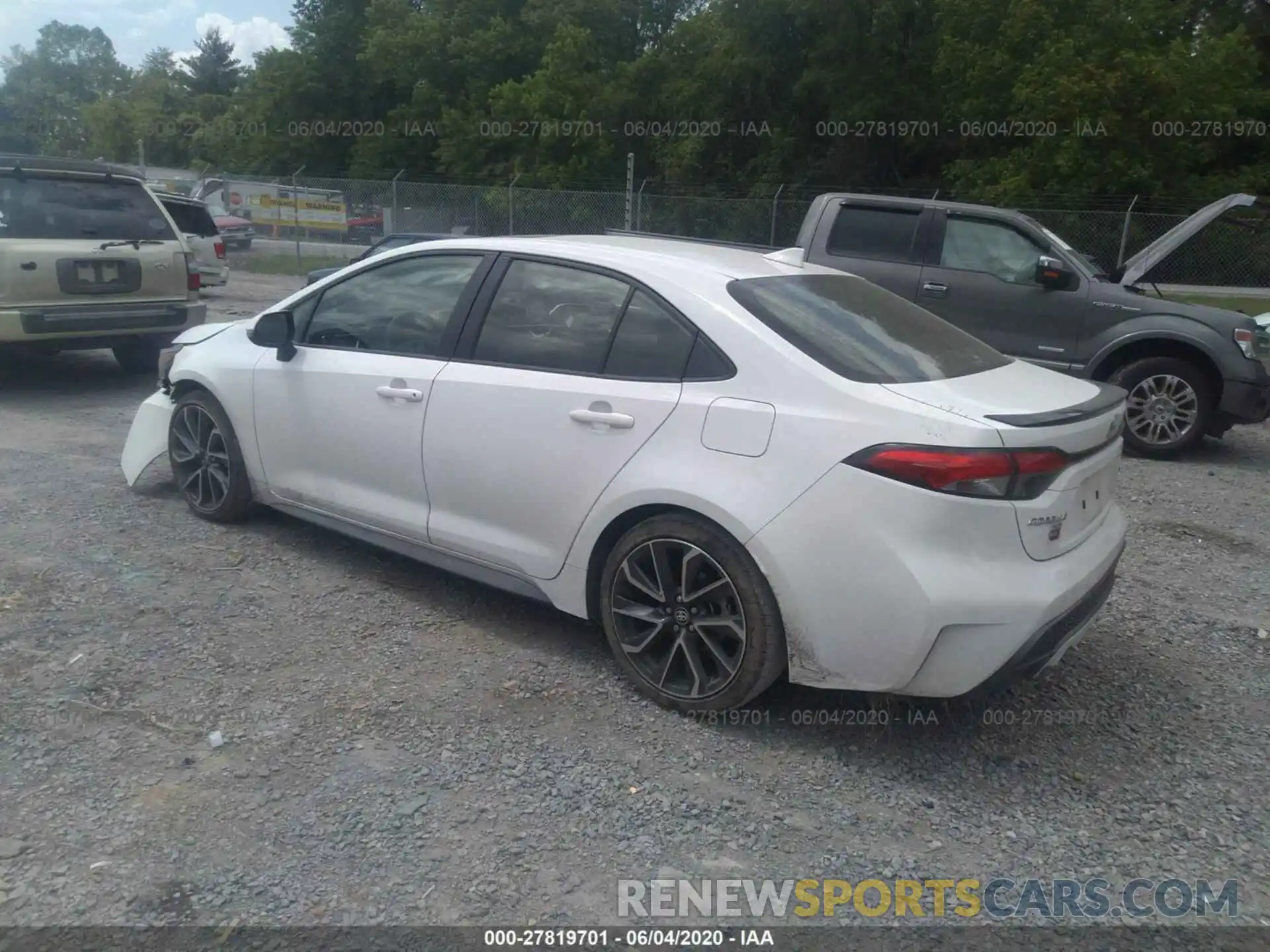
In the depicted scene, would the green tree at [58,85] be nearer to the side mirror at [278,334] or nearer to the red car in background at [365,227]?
the red car in background at [365,227]

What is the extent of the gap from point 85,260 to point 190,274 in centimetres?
103

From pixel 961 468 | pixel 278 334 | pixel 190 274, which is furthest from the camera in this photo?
pixel 190 274

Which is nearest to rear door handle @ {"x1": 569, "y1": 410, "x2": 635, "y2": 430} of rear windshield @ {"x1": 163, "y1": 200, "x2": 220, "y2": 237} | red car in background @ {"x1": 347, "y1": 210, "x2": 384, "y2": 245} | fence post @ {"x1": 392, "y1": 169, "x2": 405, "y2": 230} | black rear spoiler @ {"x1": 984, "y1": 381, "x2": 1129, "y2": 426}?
black rear spoiler @ {"x1": 984, "y1": 381, "x2": 1129, "y2": 426}

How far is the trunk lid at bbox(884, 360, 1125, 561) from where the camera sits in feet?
10.7

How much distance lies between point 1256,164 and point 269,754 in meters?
26.5

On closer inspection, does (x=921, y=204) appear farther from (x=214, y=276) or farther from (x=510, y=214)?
(x=510, y=214)

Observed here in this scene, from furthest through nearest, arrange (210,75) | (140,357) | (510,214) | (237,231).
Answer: (210,75), (237,231), (510,214), (140,357)

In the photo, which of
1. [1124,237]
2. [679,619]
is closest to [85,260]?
[679,619]

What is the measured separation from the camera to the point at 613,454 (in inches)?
148

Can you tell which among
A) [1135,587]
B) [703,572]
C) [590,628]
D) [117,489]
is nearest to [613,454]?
[703,572]

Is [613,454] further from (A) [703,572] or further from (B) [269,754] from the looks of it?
(B) [269,754]

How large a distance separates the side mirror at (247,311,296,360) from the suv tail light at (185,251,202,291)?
4893mm

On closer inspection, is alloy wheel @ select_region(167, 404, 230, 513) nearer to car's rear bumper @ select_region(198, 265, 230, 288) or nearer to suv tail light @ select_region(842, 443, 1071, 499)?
suv tail light @ select_region(842, 443, 1071, 499)

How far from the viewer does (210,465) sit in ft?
17.9
